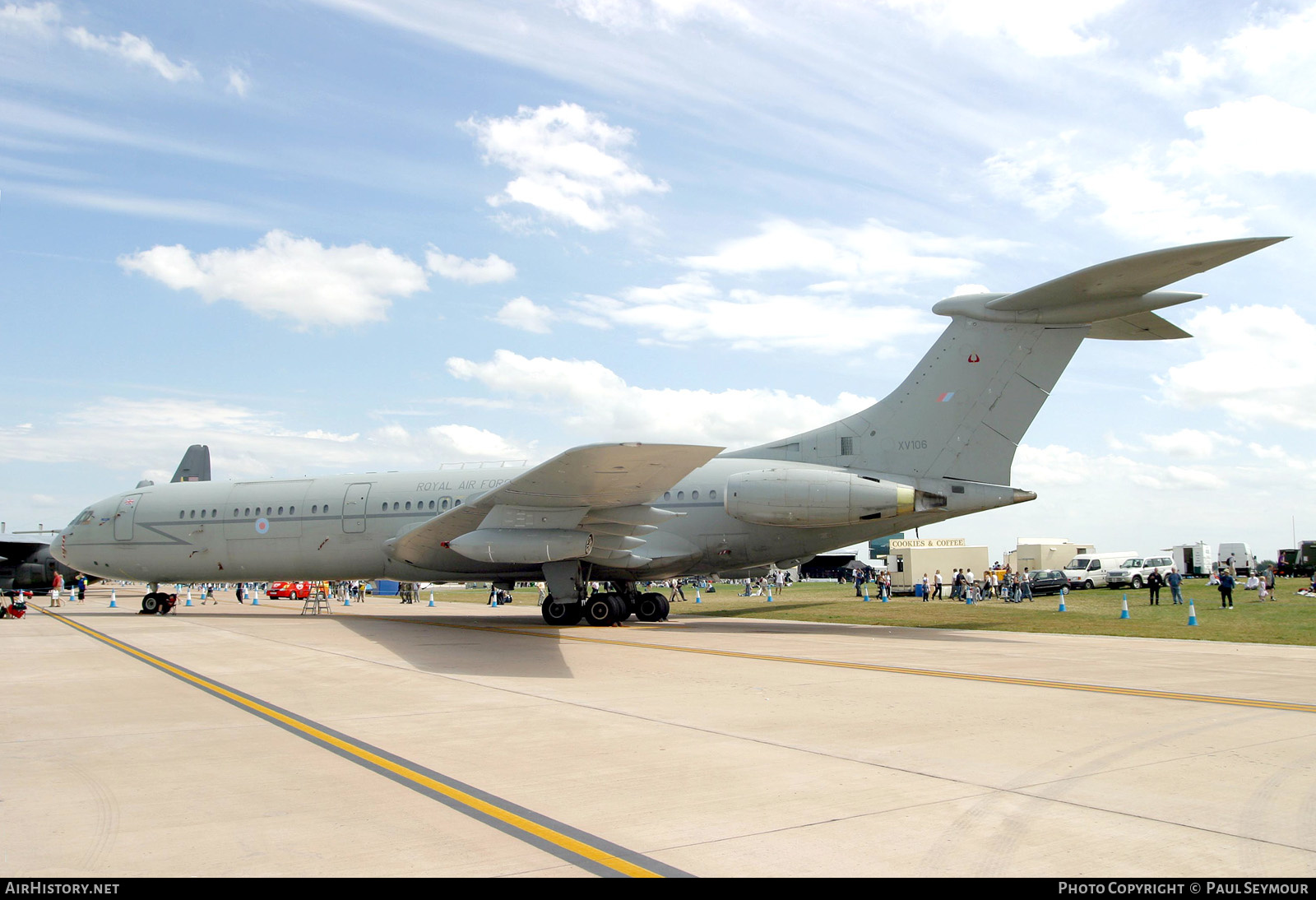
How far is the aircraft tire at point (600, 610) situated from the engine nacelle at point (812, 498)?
3.76m

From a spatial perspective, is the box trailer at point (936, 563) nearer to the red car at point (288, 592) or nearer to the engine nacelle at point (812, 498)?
the engine nacelle at point (812, 498)

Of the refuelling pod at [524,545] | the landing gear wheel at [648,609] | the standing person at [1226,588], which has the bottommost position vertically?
the landing gear wheel at [648,609]

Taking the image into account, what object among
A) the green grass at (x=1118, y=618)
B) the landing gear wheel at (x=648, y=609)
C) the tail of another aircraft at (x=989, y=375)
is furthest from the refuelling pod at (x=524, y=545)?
the green grass at (x=1118, y=618)

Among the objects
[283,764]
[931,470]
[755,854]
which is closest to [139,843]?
[283,764]

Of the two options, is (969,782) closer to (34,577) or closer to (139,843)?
(139,843)

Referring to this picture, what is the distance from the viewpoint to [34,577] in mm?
42281

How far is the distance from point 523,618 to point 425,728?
16.7m

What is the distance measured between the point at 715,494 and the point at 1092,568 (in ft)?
117

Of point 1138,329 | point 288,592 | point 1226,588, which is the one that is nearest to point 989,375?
point 1138,329

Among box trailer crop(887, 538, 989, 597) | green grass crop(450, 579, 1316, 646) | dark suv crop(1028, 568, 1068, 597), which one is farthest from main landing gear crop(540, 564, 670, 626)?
dark suv crop(1028, 568, 1068, 597)

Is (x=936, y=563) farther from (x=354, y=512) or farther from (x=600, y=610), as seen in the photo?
(x=354, y=512)

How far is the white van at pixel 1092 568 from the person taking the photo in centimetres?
4662

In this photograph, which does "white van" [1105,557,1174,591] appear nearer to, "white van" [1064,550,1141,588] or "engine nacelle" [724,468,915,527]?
"white van" [1064,550,1141,588]

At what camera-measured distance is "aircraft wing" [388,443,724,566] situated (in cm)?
1495
